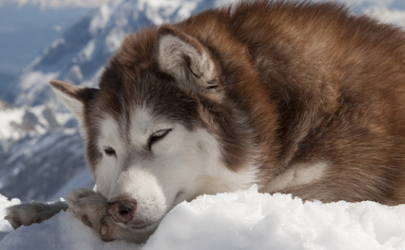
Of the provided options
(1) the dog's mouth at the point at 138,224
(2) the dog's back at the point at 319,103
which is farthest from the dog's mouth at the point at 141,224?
(2) the dog's back at the point at 319,103

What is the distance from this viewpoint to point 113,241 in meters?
3.89

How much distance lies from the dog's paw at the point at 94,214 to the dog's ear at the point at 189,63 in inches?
43.2

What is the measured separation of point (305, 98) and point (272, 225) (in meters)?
1.48

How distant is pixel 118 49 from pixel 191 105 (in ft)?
3.52

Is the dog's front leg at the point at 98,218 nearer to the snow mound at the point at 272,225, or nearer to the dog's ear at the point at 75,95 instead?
the snow mound at the point at 272,225

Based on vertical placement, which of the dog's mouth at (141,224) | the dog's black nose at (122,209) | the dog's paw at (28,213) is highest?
the dog's black nose at (122,209)

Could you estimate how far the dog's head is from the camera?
3861 millimetres

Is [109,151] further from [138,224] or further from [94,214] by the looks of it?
[138,224]

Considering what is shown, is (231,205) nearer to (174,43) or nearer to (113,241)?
(113,241)

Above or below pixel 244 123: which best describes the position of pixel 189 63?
above

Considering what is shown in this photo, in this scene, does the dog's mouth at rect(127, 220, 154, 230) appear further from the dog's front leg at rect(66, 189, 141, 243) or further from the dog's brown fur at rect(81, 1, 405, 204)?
the dog's brown fur at rect(81, 1, 405, 204)

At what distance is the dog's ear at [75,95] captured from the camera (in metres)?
4.73

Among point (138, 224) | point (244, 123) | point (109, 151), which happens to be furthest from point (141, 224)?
point (244, 123)

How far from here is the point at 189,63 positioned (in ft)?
13.6
